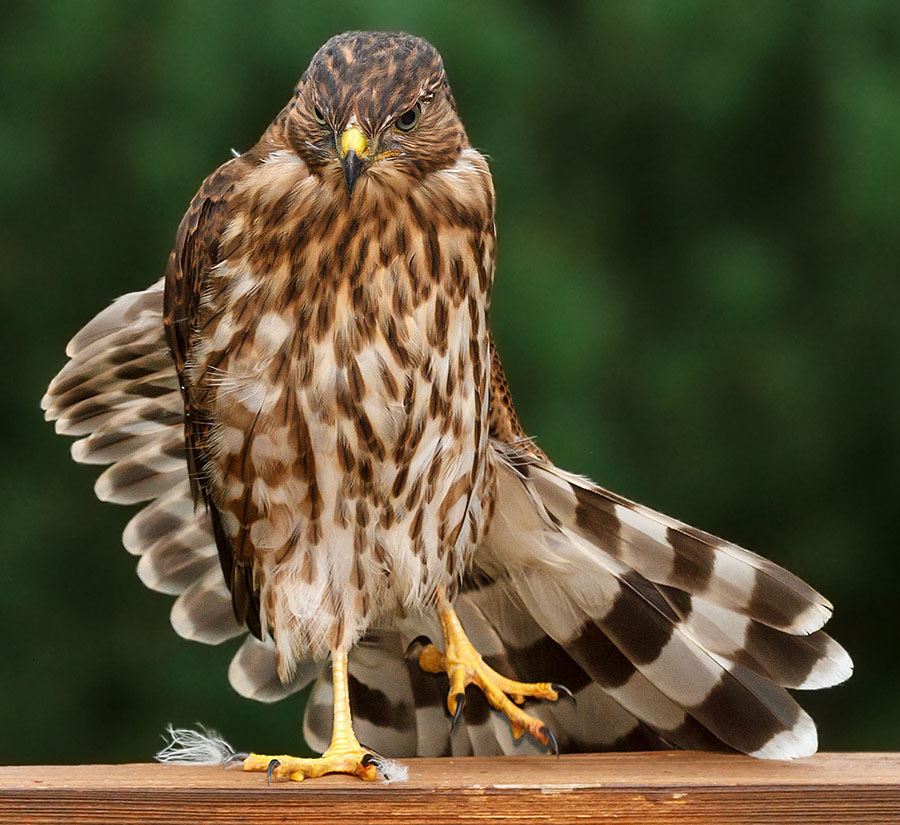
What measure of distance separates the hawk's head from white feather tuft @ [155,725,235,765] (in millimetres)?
838

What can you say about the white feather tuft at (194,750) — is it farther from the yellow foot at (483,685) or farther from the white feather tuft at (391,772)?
the yellow foot at (483,685)

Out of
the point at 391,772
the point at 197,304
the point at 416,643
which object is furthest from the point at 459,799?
the point at 197,304

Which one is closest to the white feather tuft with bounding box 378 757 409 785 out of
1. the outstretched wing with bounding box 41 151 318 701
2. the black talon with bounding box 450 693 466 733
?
the black talon with bounding box 450 693 466 733

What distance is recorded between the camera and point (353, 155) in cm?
180

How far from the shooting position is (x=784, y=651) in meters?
2.06

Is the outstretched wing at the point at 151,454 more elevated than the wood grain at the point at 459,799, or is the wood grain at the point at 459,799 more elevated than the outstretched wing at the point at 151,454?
the outstretched wing at the point at 151,454

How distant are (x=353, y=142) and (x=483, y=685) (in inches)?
35.9

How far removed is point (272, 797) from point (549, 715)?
62cm

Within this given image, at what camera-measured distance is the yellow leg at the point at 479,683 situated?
87.0 inches

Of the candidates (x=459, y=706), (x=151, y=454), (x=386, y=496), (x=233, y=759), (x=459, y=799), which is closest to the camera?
(x=459, y=799)

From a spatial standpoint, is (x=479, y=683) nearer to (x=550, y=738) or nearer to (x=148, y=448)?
(x=550, y=738)

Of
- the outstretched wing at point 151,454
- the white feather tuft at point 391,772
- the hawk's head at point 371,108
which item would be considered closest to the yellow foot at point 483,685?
the outstretched wing at point 151,454

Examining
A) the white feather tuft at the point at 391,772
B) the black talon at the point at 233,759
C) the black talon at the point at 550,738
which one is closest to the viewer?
the white feather tuft at the point at 391,772

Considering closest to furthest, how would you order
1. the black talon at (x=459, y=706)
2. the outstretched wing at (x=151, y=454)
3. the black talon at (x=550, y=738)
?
the black talon at (x=550, y=738)
the black talon at (x=459, y=706)
the outstretched wing at (x=151, y=454)
